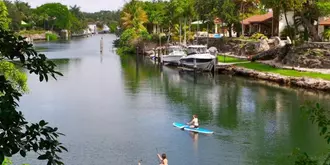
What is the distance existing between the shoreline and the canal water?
1.45 m

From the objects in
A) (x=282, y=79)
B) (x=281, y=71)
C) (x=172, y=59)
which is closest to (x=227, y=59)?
(x=172, y=59)

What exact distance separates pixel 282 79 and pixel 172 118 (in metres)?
20.7

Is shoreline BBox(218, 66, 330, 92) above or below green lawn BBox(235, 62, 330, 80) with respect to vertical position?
below

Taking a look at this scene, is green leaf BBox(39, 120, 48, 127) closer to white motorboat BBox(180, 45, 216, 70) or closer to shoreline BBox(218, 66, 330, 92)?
shoreline BBox(218, 66, 330, 92)

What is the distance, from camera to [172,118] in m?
35.7

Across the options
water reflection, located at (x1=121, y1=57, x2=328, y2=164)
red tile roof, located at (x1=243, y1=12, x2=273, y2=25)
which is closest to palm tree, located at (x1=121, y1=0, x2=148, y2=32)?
red tile roof, located at (x1=243, y1=12, x2=273, y2=25)

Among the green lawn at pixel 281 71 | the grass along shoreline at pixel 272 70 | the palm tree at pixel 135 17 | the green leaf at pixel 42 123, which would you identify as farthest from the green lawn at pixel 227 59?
the green leaf at pixel 42 123

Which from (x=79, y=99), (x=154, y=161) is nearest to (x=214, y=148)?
(x=154, y=161)

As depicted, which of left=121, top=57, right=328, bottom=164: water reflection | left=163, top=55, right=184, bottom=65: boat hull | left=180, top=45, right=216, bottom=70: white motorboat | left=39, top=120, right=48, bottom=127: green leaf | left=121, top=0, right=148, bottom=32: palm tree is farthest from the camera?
left=121, top=0, right=148, bottom=32: palm tree

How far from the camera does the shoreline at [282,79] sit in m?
47.3

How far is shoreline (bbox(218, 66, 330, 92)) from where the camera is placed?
47.3 metres

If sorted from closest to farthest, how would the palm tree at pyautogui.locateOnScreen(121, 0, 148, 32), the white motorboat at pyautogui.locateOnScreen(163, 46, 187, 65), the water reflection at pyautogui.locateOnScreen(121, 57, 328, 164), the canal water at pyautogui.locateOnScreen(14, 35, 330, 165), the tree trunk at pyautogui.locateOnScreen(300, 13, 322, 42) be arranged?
the canal water at pyautogui.locateOnScreen(14, 35, 330, 165) → the water reflection at pyautogui.locateOnScreen(121, 57, 328, 164) → the tree trunk at pyautogui.locateOnScreen(300, 13, 322, 42) → the white motorboat at pyautogui.locateOnScreen(163, 46, 187, 65) → the palm tree at pyautogui.locateOnScreen(121, 0, 148, 32)

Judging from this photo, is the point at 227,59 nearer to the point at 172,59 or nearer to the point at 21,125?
the point at 172,59

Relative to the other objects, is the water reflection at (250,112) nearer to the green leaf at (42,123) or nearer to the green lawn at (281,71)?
the green lawn at (281,71)
